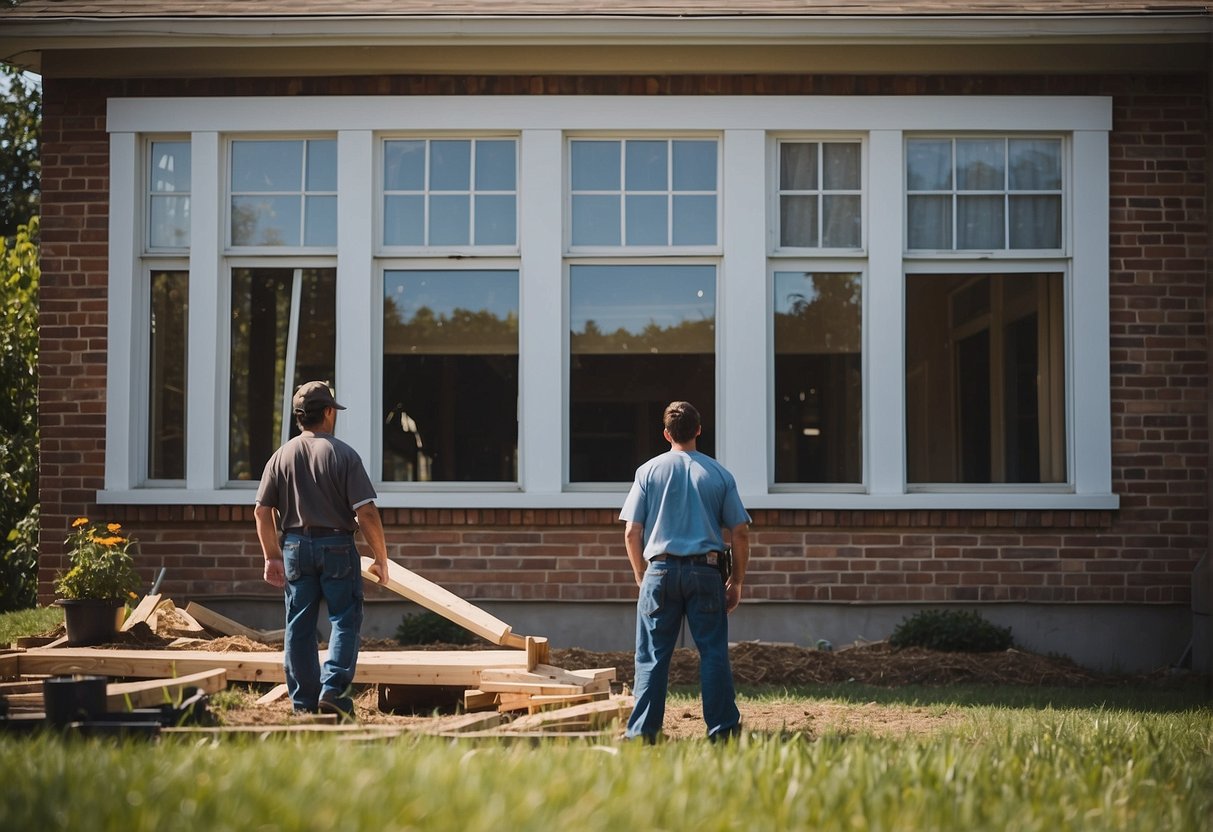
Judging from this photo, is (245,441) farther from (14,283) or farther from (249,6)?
(14,283)

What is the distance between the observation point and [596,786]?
4367 mm

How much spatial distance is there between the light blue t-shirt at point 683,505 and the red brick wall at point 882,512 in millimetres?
3640

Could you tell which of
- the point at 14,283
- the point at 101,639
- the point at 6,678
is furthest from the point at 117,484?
the point at 14,283

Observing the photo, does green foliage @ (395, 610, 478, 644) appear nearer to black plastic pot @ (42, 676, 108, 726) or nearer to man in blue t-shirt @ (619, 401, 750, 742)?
man in blue t-shirt @ (619, 401, 750, 742)

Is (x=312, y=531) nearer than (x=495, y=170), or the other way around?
(x=312, y=531)

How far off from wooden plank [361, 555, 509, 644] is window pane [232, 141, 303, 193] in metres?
3.70

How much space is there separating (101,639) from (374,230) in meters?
3.75

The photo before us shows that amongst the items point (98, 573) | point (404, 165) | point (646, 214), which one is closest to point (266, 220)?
point (404, 165)

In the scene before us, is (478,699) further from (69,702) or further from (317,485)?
(69,702)

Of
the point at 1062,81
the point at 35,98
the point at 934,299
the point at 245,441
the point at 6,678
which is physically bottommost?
the point at 6,678

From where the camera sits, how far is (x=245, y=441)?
10.7 m

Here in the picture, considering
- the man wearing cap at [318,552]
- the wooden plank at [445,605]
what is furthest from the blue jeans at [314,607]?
the wooden plank at [445,605]

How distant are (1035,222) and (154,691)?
24.7ft

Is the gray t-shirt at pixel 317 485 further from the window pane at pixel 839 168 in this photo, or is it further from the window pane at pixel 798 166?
the window pane at pixel 839 168
